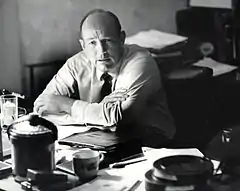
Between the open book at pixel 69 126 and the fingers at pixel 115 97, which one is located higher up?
the fingers at pixel 115 97

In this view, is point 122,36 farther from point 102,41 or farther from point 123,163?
point 123,163

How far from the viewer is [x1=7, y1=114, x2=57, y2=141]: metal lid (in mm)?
1774

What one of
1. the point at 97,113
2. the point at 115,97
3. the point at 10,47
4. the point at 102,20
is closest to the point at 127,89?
the point at 115,97

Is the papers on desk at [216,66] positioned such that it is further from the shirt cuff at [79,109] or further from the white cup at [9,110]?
the white cup at [9,110]

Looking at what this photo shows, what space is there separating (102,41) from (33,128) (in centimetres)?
46

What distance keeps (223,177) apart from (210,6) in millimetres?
554

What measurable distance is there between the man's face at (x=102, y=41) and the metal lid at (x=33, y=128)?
1.20 feet

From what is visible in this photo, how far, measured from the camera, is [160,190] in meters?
1.59

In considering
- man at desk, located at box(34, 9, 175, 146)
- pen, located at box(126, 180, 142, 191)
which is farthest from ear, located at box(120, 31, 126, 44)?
pen, located at box(126, 180, 142, 191)

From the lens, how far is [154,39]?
1872mm

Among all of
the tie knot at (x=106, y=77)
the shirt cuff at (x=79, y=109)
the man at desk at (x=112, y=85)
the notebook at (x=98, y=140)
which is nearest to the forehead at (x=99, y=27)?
the man at desk at (x=112, y=85)

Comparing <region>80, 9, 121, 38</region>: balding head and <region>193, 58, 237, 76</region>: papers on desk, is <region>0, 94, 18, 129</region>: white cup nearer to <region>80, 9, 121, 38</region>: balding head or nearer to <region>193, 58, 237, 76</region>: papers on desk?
<region>80, 9, 121, 38</region>: balding head

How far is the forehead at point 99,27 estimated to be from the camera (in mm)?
2008

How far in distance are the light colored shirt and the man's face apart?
28 mm
